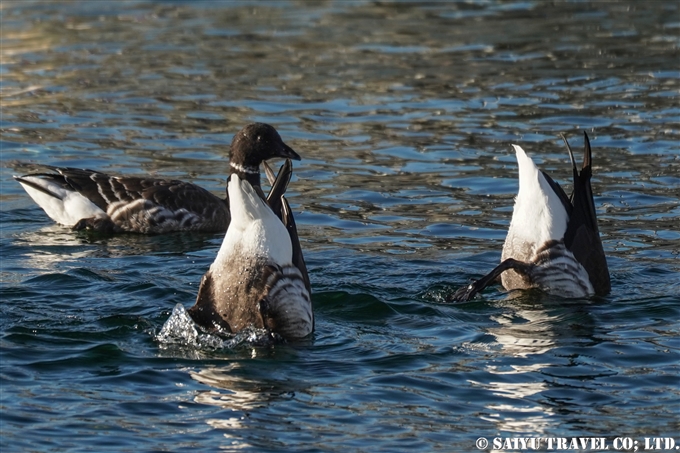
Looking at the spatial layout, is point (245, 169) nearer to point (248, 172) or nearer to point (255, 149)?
point (248, 172)

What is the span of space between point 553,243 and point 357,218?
338cm

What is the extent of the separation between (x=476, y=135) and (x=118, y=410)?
9.11 meters

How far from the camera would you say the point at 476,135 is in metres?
15.1

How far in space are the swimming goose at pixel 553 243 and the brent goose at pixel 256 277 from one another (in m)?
1.68

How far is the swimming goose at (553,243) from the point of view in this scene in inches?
352

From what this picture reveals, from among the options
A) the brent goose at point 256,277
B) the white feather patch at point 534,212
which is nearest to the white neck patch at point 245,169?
the white feather patch at point 534,212

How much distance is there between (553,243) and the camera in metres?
9.08

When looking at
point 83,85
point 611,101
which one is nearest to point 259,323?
point 611,101

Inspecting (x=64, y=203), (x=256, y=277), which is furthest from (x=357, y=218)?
(x=256, y=277)

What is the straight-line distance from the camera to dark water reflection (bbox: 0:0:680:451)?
6840 mm

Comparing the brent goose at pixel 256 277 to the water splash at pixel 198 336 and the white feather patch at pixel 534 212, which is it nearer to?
the water splash at pixel 198 336

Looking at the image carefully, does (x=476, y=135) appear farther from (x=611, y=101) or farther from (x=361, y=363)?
(x=361, y=363)

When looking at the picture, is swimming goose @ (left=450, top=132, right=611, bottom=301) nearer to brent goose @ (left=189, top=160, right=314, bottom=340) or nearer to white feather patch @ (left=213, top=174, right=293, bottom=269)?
brent goose @ (left=189, top=160, right=314, bottom=340)

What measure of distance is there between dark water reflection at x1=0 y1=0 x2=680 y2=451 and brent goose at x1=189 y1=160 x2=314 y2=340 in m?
0.27
